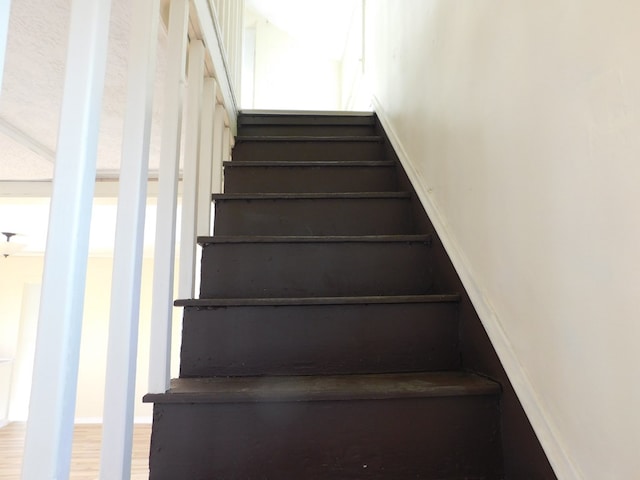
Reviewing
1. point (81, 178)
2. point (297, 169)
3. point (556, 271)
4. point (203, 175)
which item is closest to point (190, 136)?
point (203, 175)

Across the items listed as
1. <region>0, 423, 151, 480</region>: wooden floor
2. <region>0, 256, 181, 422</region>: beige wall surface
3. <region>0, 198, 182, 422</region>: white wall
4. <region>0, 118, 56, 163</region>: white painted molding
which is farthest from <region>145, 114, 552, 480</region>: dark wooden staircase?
<region>0, 256, 181, 422</region>: beige wall surface

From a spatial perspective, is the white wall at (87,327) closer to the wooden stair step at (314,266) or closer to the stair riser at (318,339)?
the wooden stair step at (314,266)

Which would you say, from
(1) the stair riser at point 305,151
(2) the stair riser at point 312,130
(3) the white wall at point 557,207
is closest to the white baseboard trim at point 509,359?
(3) the white wall at point 557,207

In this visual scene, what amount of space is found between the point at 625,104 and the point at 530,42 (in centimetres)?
32

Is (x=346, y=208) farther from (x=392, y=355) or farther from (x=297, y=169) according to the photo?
(x=392, y=355)

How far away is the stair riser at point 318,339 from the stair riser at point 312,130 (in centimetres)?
144

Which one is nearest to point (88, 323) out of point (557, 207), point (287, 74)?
point (287, 74)

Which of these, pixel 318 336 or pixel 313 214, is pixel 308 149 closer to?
pixel 313 214

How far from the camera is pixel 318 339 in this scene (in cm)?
115

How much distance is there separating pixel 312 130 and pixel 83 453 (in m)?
4.26

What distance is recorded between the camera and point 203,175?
1.61 m

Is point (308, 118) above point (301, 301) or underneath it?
above

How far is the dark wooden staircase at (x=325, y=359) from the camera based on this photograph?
3.02 ft

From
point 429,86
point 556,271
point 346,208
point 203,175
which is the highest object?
point 429,86
